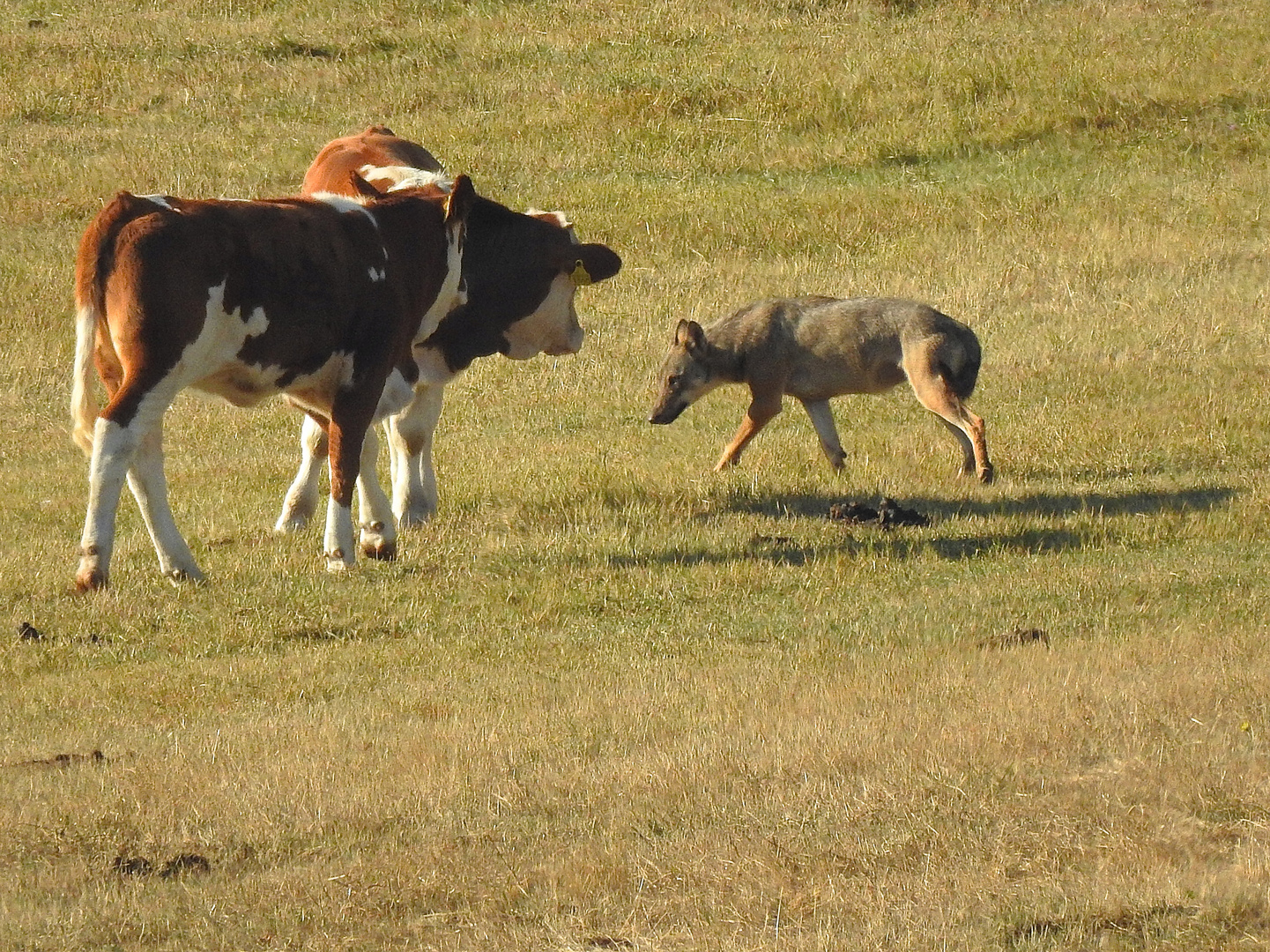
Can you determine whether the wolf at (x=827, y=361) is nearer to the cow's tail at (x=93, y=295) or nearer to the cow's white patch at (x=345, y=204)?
the cow's white patch at (x=345, y=204)

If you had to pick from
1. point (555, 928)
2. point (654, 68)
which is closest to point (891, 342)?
point (555, 928)

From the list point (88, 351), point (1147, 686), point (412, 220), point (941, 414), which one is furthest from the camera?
point (941, 414)

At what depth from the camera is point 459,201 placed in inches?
470

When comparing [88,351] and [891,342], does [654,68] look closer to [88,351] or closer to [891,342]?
[891,342]

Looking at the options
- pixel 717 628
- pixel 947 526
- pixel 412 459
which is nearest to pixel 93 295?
pixel 412 459

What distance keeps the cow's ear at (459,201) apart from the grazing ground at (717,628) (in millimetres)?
2144

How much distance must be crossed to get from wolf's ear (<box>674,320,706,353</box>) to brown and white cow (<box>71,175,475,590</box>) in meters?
Result: 3.93

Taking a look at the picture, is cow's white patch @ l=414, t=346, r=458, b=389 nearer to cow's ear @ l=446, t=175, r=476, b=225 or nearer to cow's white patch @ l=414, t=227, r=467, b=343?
cow's white patch @ l=414, t=227, r=467, b=343

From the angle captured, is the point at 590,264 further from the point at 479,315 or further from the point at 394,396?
the point at 394,396

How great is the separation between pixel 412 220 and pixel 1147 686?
5803mm

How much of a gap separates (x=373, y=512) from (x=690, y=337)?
4572mm

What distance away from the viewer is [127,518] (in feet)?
45.6

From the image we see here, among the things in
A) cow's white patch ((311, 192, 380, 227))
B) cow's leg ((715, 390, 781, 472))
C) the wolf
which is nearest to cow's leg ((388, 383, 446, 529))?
cow's white patch ((311, 192, 380, 227))

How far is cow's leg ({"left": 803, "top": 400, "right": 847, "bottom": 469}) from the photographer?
1459 centimetres
